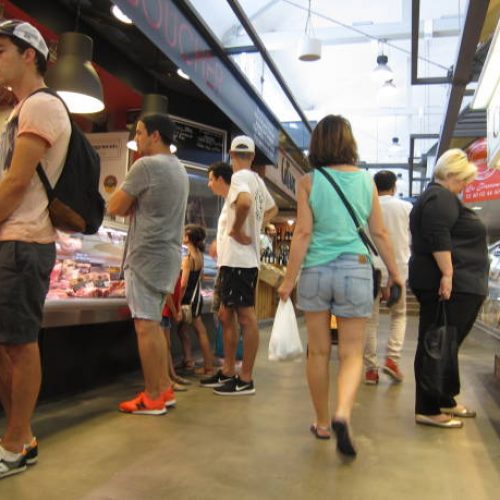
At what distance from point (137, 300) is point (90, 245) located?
1.39m

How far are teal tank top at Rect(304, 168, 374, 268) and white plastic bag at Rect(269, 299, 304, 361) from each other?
0.27m

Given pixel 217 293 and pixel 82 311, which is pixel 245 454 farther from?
pixel 217 293

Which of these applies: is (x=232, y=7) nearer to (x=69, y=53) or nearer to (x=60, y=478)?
(x=69, y=53)

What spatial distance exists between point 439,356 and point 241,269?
1414mm

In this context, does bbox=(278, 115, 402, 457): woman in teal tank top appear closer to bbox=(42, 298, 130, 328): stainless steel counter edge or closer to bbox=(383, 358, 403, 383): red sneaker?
bbox=(42, 298, 130, 328): stainless steel counter edge

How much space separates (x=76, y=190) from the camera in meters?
2.20

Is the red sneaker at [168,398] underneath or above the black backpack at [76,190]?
underneath

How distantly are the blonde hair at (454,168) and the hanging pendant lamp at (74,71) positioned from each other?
2603 millimetres

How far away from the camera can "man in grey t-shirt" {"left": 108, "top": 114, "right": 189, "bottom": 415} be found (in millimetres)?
2986

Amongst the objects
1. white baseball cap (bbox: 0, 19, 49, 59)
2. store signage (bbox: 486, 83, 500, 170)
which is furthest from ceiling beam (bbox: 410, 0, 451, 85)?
white baseball cap (bbox: 0, 19, 49, 59)

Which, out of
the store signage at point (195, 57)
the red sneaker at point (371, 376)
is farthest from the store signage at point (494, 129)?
the store signage at point (195, 57)

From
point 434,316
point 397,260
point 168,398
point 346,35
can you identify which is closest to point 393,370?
point 397,260

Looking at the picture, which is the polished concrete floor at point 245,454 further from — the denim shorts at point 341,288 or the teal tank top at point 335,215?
the teal tank top at point 335,215

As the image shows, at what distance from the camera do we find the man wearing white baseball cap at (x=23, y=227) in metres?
1.99
